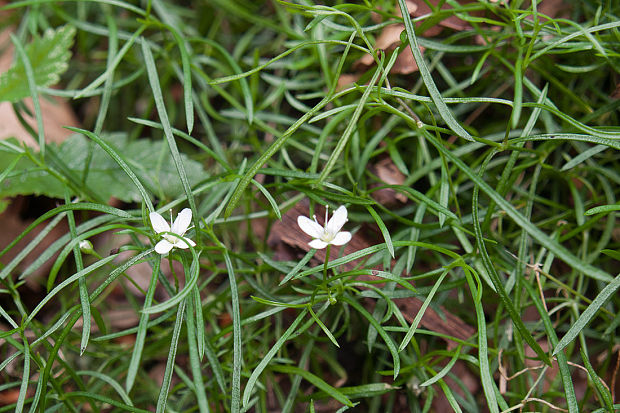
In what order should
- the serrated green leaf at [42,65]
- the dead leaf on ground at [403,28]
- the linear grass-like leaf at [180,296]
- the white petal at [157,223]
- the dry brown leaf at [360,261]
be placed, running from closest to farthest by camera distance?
the linear grass-like leaf at [180,296]
the white petal at [157,223]
the dry brown leaf at [360,261]
the dead leaf on ground at [403,28]
the serrated green leaf at [42,65]

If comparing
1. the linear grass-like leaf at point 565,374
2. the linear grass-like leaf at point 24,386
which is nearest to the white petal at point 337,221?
the linear grass-like leaf at point 565,374

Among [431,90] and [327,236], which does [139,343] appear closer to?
[327,236]

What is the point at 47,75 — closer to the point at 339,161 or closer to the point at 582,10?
the point at 339,161

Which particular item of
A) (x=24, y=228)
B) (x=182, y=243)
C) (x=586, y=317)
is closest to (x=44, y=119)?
(x=24, y=228)

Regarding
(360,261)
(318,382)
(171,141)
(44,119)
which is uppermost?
(171,141)

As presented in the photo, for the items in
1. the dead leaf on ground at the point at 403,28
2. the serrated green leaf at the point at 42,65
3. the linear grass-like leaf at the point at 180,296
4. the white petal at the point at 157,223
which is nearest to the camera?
the linear grass-like leaf at the point at 180,296

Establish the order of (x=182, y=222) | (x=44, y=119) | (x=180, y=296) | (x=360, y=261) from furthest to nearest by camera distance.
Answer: (x=44, y=119) → (x=360, y=261) → (x=182, y=222) → (x=180, y=296)

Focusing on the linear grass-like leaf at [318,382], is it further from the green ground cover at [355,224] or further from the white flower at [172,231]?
the white flower at [172,231]

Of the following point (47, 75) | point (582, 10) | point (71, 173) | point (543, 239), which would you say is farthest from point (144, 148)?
point (582, 10)
